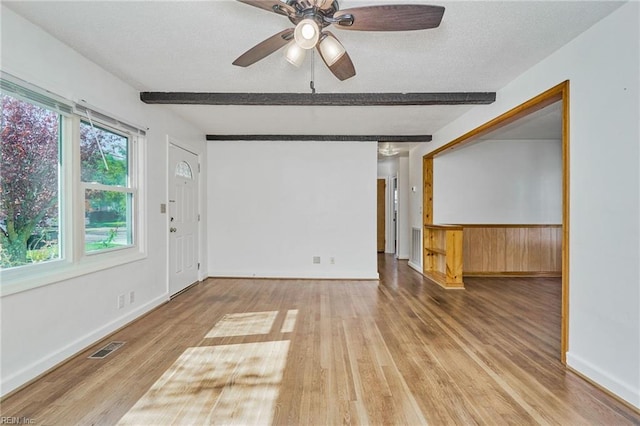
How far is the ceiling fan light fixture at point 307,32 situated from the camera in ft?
5.30

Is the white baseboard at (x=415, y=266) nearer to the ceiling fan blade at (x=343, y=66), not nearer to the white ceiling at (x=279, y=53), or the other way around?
the white ceiling at (x=279, y=53)

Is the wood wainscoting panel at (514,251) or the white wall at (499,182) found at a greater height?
the white wall at (499,182)

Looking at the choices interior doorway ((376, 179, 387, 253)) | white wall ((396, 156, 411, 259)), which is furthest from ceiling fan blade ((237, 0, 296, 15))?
interior doorway ((376, 179, 387, 253))

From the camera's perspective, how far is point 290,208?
5262mm

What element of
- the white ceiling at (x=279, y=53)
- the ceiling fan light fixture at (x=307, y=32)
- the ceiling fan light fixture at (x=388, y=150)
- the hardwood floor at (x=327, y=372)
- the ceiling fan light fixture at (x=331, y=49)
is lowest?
the hardwood floor at (x=327, y=372)

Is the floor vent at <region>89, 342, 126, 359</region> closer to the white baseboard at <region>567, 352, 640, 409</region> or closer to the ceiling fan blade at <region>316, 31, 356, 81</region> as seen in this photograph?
the ceiling fan blade at <region>316, 31, 356, 81</region>

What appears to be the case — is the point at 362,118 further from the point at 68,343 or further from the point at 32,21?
the point at 68,343

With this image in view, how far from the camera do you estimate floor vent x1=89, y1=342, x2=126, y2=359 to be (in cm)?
244

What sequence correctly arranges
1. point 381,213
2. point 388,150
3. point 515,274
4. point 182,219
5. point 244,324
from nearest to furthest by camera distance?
point 244,324 → point 182,219 → point 515,274 → point 388,150 → point 381,213

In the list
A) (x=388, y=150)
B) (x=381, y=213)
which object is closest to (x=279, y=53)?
(x=388, y=150)

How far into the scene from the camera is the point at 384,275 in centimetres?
552

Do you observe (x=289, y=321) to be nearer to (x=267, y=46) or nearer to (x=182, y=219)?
(x=182, y=219)

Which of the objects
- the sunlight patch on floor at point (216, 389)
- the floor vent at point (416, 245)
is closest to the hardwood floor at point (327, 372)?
the sunlight patch on floor at point (216, 389)

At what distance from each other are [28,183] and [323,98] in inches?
103
